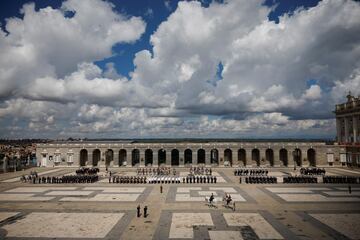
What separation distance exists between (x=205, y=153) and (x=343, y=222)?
4301 centimetres

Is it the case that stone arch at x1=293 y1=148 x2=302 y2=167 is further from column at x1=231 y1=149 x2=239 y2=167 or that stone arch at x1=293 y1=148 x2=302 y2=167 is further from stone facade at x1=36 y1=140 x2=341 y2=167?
column at x1=231 y1=149 x2=239 y2=167

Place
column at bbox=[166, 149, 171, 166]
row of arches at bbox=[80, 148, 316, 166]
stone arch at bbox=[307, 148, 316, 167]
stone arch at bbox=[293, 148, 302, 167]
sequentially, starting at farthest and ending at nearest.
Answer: stone arch at bbox=[307, 148, 316, 167]
row of arches at bbox=[80, 148, 316, 166]
stone arch at bbox=[293, 148, 302, 167]
column at bbox=[166, 149, 171, 166]

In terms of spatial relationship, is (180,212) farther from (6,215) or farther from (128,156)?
(128,156)

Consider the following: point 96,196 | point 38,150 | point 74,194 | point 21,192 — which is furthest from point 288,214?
point 38,150

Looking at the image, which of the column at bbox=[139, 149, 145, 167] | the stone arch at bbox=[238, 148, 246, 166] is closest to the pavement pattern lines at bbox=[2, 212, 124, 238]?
the column at bbox=[139, 149, 145, 167]

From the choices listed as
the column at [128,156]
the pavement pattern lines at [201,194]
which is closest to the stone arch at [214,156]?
the column at [128,156]

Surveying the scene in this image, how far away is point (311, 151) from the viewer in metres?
67.2

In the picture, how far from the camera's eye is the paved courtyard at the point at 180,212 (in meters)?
19.8

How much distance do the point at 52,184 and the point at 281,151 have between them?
5027cm

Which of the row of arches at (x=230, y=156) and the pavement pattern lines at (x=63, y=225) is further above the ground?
the row of arches at (x=230, y=156)

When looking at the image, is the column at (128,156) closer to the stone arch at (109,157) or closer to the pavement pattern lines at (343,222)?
the stone arch at (109,157)

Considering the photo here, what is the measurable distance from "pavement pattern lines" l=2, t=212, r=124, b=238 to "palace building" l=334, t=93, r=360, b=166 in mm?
53862

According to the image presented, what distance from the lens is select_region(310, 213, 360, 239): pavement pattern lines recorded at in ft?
64.7

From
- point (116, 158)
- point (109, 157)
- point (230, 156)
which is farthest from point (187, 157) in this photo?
point (109, 157)
